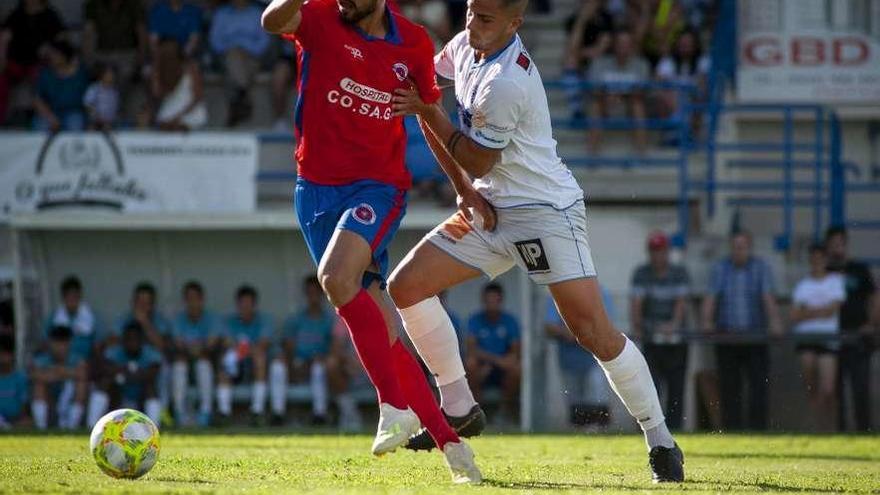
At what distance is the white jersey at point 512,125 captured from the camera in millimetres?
7312

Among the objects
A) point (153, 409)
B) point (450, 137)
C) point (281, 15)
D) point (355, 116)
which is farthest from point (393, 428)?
point (153, 409)

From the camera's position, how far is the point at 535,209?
7.64 meters

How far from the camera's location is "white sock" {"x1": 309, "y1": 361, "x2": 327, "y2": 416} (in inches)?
631

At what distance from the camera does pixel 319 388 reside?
16.1 metres

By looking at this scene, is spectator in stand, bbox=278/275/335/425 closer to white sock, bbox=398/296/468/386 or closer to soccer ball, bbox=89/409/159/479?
white sock, bbox=398/296/468/386

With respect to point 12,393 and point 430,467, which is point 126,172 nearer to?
point 12,393

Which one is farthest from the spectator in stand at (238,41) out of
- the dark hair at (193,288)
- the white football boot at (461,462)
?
the white football boot at (461,462)

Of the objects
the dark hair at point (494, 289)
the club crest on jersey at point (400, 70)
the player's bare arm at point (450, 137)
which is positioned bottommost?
the dark hair at point (494, 289)

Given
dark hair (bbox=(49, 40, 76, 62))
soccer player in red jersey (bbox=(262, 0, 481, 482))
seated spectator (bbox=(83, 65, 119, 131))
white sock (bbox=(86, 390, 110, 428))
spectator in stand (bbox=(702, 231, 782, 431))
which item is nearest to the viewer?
soccer player in red jersey (bbox=(262, 0, 481, 482))

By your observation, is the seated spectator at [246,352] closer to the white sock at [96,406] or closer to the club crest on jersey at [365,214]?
the white sock at [96,406]

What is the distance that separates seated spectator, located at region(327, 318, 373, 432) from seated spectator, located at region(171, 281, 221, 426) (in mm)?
1313

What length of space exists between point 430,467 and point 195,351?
8.61 m

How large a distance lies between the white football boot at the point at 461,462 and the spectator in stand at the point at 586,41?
11.4m

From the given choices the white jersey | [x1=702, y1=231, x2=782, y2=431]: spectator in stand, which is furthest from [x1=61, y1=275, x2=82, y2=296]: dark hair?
the white jersey
